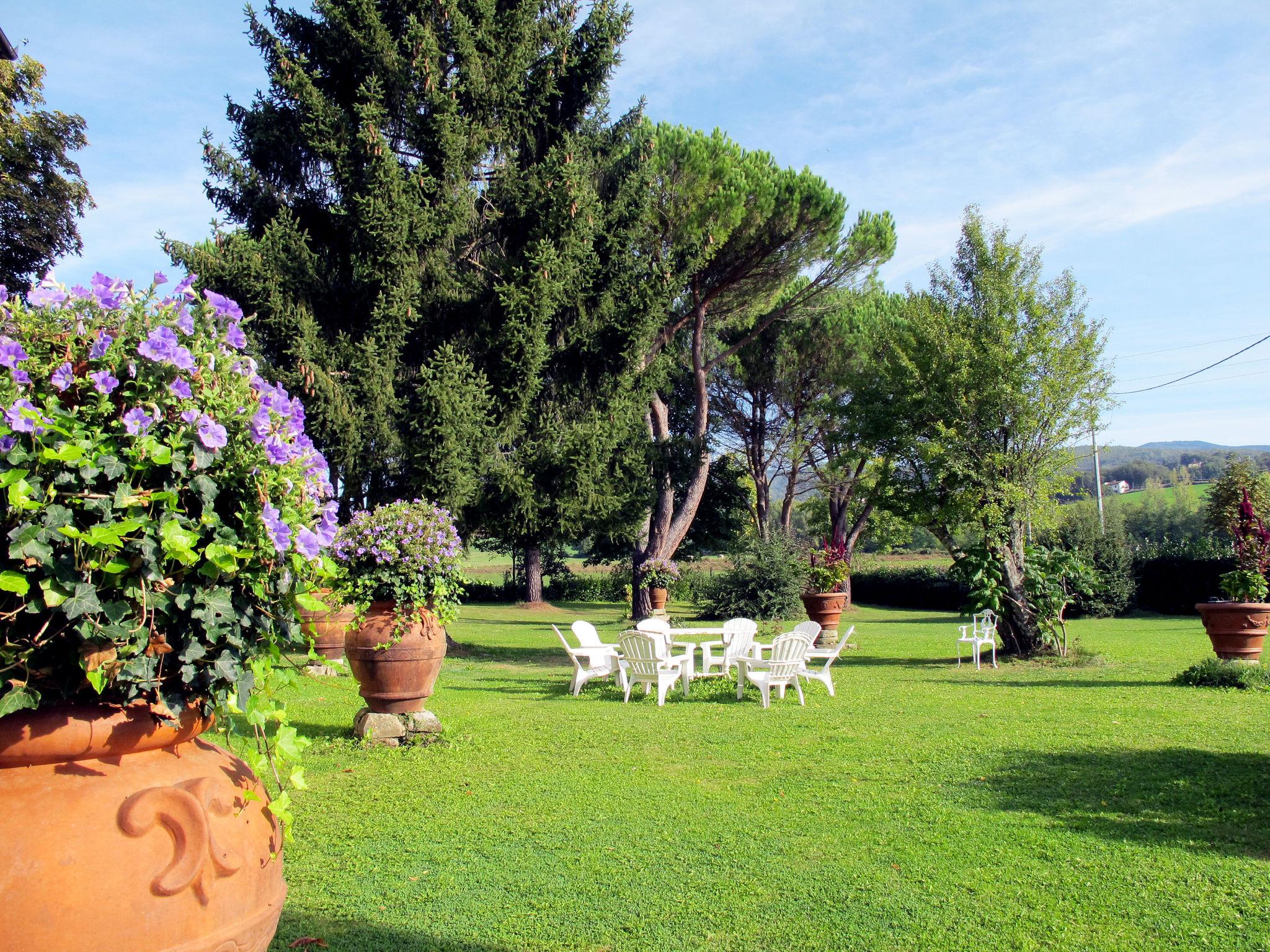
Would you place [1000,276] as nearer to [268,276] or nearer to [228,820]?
[268,276]

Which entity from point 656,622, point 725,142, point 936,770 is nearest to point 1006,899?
point 936,770

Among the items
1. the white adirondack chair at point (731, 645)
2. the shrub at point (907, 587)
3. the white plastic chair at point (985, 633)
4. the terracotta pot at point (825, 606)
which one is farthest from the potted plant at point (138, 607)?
the shrub at point (907, 587)

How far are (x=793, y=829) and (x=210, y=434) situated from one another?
164 inches

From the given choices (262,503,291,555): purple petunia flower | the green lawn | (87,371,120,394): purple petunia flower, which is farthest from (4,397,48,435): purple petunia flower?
the green lawn

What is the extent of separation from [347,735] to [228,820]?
5.99 meters

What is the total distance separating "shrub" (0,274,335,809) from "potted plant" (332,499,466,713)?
5.06 m

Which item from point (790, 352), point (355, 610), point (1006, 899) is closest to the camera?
point (1006, 899)

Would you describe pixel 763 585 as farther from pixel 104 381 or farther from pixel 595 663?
pixel 104 381

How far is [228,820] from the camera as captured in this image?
2.12 metres

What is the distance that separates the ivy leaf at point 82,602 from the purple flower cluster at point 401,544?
213 inches

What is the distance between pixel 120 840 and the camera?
1919mm

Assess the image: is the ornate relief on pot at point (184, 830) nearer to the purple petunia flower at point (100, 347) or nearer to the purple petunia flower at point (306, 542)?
the purple petunia flower at point (306, 542)

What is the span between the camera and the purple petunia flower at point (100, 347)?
205cm

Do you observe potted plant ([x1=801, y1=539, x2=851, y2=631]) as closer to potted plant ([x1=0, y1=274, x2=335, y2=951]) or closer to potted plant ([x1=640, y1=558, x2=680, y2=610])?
potted plant ([x1=640, y1=558, x2=680, y2=610])
